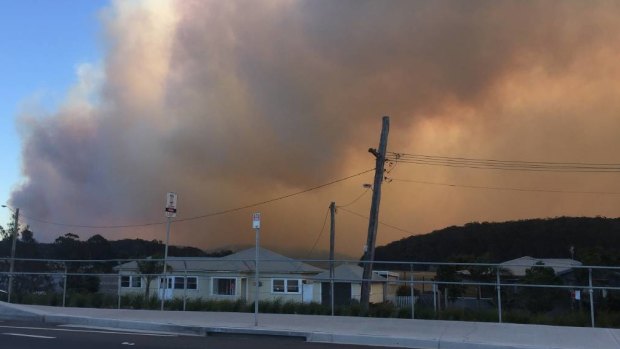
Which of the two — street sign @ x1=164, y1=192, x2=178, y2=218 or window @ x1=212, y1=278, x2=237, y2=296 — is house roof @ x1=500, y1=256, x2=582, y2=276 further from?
window @ x1=212, y1=278, x2=237, y2=296

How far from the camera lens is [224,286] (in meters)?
52.3

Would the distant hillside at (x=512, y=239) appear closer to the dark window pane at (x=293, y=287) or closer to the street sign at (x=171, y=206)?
the dark window pane at (x=293, y=287)

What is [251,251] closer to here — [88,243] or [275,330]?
[88,243]

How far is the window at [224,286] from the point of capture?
5147 centimetres

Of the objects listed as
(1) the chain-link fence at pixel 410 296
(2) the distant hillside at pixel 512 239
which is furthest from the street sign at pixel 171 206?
(2) the distant hillside at pixel 512 239

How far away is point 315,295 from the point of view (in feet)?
156

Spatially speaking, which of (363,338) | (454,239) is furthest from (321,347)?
(454,239)

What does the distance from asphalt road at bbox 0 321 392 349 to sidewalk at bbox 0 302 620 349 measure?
0.57m

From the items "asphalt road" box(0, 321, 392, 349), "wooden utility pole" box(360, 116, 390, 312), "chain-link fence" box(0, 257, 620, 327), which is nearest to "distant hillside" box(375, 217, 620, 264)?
"chain-link fence" box(0, 257, 620, 327)

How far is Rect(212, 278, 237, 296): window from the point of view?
51.5 metres

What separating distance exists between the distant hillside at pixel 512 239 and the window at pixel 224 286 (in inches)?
942

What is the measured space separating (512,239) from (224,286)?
143ft

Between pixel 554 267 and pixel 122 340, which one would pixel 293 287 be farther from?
pixel 122 340

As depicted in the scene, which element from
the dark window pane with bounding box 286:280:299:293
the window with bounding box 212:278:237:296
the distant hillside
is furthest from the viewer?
the distant hillside
